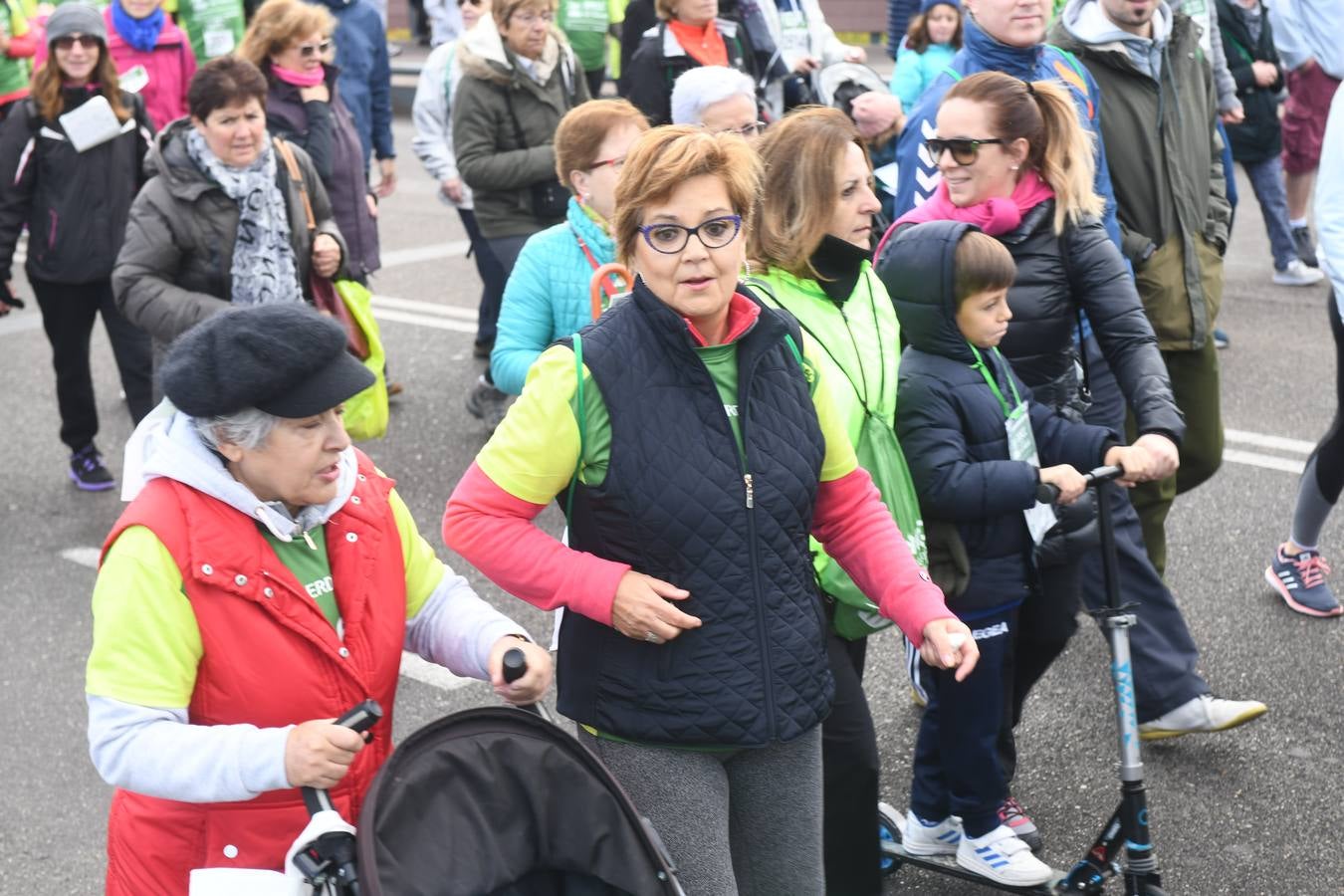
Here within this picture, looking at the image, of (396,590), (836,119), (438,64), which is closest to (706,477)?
(396,590)

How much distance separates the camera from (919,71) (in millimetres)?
9320

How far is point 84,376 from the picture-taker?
24.6 feet

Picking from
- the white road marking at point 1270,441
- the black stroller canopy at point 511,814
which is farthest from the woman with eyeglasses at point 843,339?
the white road marking at point 1270,441

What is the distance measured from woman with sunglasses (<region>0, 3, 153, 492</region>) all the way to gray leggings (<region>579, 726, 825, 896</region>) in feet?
15.9

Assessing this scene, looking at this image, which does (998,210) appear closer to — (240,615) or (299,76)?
(240,615)

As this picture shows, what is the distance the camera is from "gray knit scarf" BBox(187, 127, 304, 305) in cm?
569

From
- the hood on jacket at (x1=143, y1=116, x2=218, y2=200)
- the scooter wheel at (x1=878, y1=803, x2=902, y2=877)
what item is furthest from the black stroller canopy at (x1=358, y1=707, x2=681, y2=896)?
the hood on jacket at (x1=143, y1=116, x2=218, y2=200)

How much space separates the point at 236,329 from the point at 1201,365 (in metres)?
3.54

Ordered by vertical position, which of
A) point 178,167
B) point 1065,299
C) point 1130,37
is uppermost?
point 1130,37

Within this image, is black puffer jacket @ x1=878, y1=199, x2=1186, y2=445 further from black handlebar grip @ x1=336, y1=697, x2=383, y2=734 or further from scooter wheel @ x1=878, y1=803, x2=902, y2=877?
black handlebar grip @ x1=336, y1=697, x2=383, y2=734

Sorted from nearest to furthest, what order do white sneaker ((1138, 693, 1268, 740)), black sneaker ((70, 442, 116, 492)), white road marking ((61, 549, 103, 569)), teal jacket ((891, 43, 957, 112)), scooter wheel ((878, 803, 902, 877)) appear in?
scooter wheel ((878, 803, 902, 877)), white sneaker ((1138, 693, 1268, 740)), white road marking ((61, 549, 103, 569)), black sneaker ((70, 442, 116, 492)), teal jacket ((891, 43, 957, 112))

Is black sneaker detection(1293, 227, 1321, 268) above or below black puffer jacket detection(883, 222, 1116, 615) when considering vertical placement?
below

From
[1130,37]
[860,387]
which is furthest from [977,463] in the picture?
[1130,37]

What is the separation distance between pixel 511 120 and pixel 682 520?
15.8 ft
